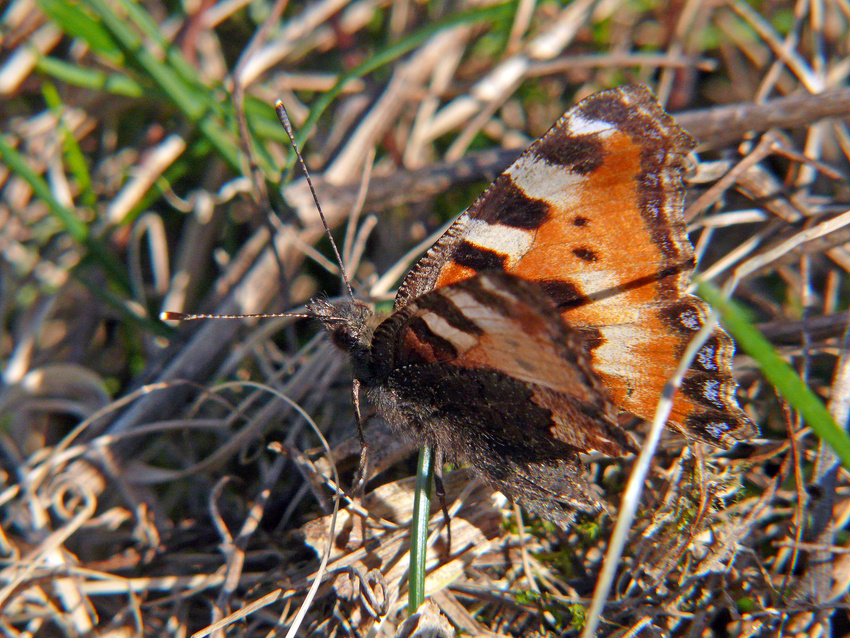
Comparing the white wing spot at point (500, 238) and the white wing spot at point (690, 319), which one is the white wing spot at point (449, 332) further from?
the white wing spot at point (690, 319)

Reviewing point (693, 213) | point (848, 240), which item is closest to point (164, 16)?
point (693, 213)

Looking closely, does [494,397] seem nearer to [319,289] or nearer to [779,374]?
[779,374]

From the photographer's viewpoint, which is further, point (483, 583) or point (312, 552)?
point (312, 552)

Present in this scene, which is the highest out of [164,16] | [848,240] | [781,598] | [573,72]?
[164,16]

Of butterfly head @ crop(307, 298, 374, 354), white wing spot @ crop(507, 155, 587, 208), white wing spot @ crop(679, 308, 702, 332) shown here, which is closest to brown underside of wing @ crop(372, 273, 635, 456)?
butterfly head @ crop(307, 298, 374, 354)

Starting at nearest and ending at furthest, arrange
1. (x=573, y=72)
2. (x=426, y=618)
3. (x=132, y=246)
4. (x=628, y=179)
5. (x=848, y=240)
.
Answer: (x=426, y=618) < (x=628, y=179) < (x=848, y=240) < (x=132, y=246) < (x=573, y=72)

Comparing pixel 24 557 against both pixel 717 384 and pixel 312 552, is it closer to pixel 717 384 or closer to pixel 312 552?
pixel 312 552

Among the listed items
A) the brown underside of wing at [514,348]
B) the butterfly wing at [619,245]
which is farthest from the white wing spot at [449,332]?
the butterfly wing at [619,245]
